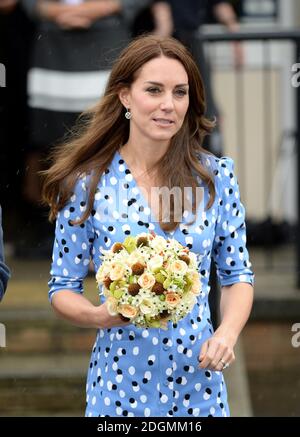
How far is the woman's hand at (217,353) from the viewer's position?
12.0ft

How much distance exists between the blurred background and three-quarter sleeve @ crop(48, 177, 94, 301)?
195 cm

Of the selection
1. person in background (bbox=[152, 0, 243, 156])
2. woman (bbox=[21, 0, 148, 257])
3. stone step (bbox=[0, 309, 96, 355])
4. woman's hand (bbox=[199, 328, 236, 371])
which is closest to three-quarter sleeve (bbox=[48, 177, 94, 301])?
woman's hand (bbox=[199, 328, 236, 371])

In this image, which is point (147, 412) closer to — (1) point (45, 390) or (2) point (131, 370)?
(2) point (131, 370)

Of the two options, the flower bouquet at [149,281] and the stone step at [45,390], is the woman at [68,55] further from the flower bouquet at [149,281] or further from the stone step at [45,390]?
the flower bouquet at [149,281]

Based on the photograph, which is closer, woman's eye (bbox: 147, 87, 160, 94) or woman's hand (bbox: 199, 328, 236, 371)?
woman's hand (bbox: 199, 328, 236, 371)

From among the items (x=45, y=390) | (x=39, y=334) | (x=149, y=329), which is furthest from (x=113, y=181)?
(x=39, y=334)

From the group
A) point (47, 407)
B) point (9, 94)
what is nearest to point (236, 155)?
point (9, 94)

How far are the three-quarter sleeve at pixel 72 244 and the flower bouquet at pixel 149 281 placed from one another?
247mm

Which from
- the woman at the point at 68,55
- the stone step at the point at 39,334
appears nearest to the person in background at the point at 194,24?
the woman at the point at 68,55

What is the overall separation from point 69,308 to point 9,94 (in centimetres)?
502

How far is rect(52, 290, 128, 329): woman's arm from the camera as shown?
364 cm

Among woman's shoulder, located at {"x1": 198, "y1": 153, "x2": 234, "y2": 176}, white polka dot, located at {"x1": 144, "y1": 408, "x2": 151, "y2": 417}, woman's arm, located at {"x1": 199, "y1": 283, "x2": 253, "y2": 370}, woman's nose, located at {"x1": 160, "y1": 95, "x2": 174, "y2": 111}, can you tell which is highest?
woman's nose, located at {"x1": 160, "y1": 95, "x2": 174, "y2": 111}

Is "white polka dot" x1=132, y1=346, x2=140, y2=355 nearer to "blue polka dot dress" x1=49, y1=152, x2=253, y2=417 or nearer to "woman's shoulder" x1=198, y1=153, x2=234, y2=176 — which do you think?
"blue polka dot dress" x1=49, y1=152, x2=253, y2=417

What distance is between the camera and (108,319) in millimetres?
3637
